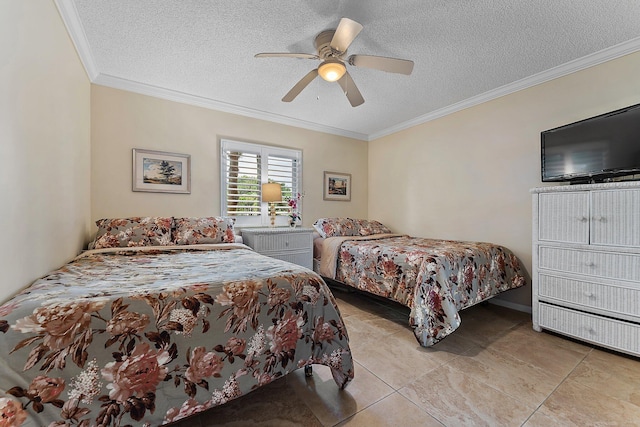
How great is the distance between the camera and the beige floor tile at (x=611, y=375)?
152 cm

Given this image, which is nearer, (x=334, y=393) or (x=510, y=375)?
(x=334, y=393)

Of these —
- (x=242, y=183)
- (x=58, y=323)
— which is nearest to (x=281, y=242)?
(x=242, y=183)

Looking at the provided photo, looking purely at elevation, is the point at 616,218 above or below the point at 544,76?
below

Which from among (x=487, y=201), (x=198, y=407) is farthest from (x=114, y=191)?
(x=487, y=201)

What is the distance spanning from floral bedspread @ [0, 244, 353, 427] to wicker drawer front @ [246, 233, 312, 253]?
1.51 meters

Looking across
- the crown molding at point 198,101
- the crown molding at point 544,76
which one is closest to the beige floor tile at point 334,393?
the crown molding at point 198,101

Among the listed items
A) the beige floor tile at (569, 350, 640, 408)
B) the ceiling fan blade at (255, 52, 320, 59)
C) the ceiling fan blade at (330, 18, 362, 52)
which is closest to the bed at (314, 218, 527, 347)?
the beige floor tile at (569, 350, 640, 408)

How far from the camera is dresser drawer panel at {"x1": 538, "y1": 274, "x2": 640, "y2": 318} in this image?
186 centimetres

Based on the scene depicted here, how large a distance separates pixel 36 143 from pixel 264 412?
6.28 feet

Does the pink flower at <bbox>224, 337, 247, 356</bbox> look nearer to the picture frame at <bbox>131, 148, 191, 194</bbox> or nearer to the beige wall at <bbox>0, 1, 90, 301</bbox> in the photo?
the beige wall at <bbox>0, 1, 90, 301</bbox>

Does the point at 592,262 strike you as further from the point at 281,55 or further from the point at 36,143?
the point at 36,143

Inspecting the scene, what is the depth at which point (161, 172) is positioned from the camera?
298 centimetres

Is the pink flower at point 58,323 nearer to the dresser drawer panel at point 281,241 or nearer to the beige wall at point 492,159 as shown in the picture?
the dresser drawer panel at point 281,241

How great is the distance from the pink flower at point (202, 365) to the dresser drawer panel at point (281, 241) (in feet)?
6.34
